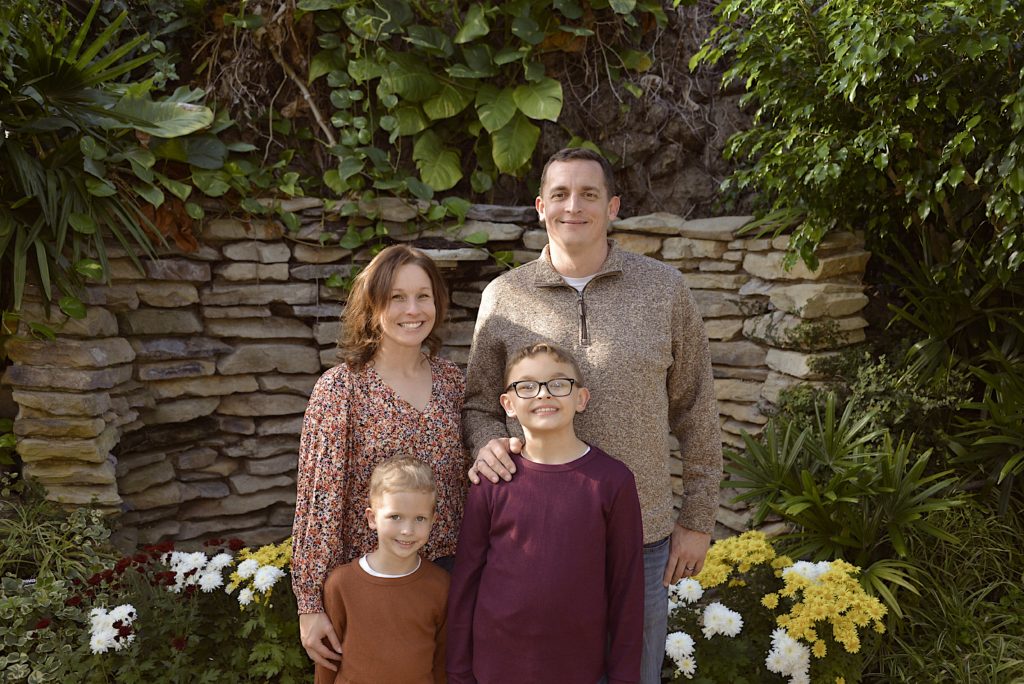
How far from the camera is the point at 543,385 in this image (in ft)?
5.20

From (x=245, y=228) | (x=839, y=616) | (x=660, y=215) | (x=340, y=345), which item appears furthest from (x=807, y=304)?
(x=245, y=228)

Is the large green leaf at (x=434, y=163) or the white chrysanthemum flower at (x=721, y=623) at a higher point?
the large green leaf at (x=434, y=163)

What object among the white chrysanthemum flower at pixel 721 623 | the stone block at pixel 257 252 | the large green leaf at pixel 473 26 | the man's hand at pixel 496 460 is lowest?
the white chrysanthemum flower at pixel 721 623

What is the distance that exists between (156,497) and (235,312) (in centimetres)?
94

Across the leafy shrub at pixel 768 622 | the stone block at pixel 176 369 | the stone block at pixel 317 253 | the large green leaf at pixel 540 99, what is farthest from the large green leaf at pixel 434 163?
the leafy shrub at pixel 768 622

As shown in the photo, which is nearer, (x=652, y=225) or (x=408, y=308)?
(x=408, y=308)

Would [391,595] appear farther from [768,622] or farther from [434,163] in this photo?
[434,163]

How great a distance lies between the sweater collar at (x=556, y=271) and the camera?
Answer: 1795mm

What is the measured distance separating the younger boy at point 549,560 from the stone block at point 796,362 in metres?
2.15

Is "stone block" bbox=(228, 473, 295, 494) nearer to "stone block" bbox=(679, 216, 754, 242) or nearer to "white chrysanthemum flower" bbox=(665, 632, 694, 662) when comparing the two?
"white chrysanthemum flower" bbox=(665, 632, 694, 662)

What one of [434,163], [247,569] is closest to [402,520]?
[247,569]

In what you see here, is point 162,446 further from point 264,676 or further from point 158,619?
point 264,676

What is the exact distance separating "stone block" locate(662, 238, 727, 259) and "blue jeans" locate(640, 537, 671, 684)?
2267 millimetres

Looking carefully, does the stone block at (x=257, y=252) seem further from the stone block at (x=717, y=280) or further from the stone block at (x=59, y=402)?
the stone block at (x=717, y=280)
